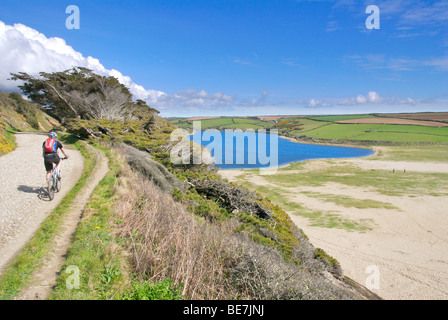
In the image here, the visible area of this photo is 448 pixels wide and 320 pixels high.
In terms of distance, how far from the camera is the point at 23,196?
26.2 ft

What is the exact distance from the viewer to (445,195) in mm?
24328

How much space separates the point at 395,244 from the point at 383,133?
A: 3697 inches

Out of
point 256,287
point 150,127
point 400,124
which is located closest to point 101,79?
point 150,127

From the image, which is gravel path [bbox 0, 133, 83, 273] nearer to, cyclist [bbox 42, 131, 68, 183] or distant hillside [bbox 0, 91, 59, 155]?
cyclist [bbox 42, 131, 68, 183]

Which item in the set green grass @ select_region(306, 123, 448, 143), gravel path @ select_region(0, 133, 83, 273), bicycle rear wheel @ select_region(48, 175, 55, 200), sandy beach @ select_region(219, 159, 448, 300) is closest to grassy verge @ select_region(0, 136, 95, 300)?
gravel path @ select_region(0, 133, 83, 273)

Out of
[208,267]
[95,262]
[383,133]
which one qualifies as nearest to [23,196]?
[95,262]

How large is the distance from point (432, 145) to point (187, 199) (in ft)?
292

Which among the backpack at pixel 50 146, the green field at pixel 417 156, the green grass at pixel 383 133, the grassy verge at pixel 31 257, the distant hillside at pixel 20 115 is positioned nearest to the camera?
the grassy verge at pixel 31 257

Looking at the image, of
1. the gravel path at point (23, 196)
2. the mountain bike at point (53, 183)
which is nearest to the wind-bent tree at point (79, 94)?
the gravel path at point (23, 196)

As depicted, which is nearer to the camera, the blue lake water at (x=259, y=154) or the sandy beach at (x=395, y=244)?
the sandy beach at (x=395, y=244)

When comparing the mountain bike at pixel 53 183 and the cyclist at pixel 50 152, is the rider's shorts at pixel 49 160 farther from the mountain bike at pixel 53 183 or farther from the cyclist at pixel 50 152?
the mountain bike at pixel 53 183

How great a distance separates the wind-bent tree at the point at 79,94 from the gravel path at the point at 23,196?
15.1 meters

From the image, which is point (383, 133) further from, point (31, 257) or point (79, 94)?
point (31, 257)

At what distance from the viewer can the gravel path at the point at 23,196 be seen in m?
5.53
